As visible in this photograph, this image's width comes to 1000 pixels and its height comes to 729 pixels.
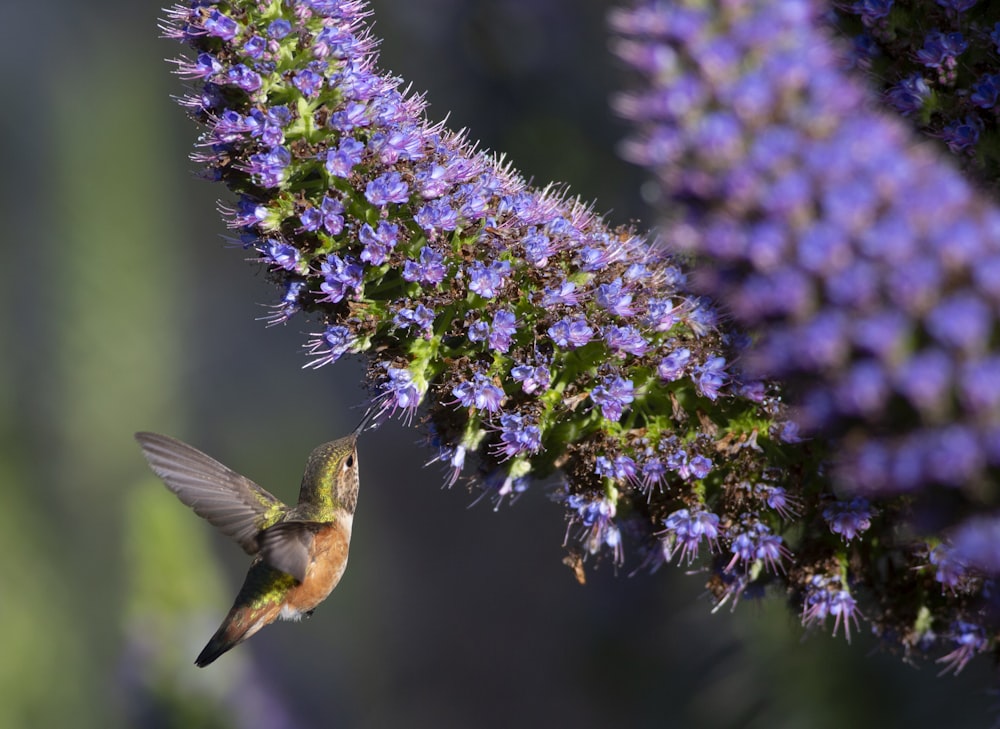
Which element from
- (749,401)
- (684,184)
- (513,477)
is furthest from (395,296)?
(684,184)

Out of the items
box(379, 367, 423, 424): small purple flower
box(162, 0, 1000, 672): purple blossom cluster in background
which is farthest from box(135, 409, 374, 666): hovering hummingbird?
box(162, 0, 1000, 672): purple blossom cluster in background

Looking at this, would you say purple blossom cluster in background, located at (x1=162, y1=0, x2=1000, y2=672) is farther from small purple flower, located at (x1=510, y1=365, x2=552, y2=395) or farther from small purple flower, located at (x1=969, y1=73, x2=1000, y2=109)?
small purple flower, located at (x1=969, y1=73, x2=1000, y2=109)

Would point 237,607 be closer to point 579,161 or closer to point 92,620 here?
point 579,161

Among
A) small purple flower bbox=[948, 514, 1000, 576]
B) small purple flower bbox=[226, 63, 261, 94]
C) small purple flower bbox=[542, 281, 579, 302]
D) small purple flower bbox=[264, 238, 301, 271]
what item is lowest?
small purple flower bbox=[264, 238, 301, 271]

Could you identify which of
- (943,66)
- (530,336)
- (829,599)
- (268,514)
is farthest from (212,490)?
(943,66)

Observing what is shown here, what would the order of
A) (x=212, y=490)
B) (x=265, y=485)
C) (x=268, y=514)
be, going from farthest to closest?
1. (x=265, y=485)
2. (x=268, y=514)
3. (x=212, y=490)

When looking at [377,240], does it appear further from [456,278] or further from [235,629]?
[235,629]

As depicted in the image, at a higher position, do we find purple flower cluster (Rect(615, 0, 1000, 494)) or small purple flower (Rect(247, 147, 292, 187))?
purple flower cluster (Rect(615, 0, 1000, 494))
